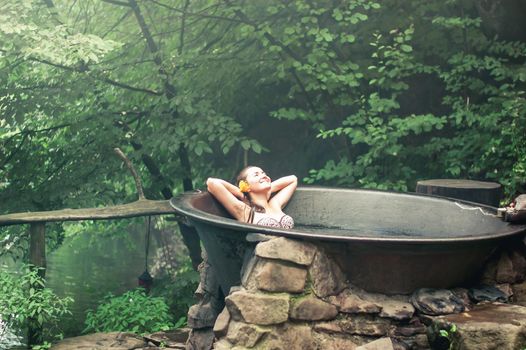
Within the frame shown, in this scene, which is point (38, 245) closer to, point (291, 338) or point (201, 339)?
point (201, 339)

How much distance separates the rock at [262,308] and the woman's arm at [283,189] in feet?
4.88

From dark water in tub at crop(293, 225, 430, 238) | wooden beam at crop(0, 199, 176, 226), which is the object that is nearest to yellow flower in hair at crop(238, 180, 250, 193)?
dark water in tub at crop(293, 225, 430, 238)

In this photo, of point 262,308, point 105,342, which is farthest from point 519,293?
point 105,342

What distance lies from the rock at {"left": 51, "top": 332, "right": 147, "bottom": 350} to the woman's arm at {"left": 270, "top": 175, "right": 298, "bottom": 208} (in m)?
1.53

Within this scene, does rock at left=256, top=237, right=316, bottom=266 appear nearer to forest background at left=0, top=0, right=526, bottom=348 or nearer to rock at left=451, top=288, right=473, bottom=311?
rock at left=451, top=288, right=473, bottom=311

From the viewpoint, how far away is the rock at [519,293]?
138 inches

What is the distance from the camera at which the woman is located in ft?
13.7

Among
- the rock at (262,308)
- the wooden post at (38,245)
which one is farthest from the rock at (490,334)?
the wooden post at (38,245)

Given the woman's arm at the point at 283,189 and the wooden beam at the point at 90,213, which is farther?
the wooden beam at the point at 90,213

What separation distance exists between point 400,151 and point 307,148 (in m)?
1.66

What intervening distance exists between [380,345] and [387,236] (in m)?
0.56

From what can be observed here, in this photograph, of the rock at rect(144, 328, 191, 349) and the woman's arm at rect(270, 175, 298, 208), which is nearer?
the woman's arm at rect(270, 175, 298, 208)

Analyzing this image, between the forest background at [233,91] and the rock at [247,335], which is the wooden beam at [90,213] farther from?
the rock at [247,335]

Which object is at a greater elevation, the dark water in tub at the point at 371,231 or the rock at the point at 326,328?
the dark water in tub at the point at 371,231
